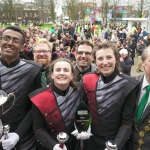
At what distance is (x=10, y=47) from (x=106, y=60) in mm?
→ 1115

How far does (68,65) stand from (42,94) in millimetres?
450

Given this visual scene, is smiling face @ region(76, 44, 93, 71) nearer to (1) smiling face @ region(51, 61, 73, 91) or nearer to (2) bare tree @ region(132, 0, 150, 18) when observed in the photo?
(1) smiling face @ region(51, 61, 73, 91)

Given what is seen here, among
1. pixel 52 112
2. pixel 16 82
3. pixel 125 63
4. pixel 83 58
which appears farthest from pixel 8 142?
pixel 125 63

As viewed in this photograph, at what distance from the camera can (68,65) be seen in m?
2.42

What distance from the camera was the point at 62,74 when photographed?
7.61ft

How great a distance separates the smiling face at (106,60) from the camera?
239 cm

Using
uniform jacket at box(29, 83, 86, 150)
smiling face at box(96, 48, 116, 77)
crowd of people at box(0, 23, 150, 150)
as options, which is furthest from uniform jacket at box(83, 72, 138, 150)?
uniform jacket at box(29, 83, 86, 150)

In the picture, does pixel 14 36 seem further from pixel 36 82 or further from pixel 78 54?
pixel 78 54

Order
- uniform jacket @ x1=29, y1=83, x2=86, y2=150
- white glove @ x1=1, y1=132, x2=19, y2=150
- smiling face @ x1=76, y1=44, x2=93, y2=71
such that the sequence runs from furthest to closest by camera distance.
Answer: smiling face @ x1=76, y1=44, x2=93, y2=71
uniform jacket @ x1=29, y1=83, x2=86, y2=150
white glove @ x1=1, y1=132, x2=19, y2=150

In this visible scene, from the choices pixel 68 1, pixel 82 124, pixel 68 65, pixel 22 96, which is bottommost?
pixel 82 124

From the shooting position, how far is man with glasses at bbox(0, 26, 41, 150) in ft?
7.84

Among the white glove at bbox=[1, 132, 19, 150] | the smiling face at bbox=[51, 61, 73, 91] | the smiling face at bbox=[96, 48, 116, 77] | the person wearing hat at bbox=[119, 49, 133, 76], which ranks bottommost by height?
the white glove at bbox=[1, 132, 19, 150]

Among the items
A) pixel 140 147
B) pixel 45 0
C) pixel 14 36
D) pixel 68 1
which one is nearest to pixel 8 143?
pixel 14 36

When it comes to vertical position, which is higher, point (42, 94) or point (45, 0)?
point (45, 0)
